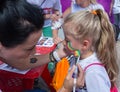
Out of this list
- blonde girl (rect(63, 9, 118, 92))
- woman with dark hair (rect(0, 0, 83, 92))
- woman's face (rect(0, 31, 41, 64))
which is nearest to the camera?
woman with dark hair (rect(0, 0, 83, 92))

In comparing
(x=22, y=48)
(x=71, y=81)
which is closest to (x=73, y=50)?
(x=71, y=81)

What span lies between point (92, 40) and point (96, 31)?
55 mm

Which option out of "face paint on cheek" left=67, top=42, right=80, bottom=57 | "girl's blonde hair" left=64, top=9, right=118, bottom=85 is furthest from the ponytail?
"face paint on cheek" left=67, top=42, right=80, bottom=57

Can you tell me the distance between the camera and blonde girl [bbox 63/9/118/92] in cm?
146

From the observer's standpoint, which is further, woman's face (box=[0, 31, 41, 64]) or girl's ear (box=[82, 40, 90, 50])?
girl's ear (box=[82, 40, 90, 50])

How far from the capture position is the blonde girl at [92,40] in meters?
1.46

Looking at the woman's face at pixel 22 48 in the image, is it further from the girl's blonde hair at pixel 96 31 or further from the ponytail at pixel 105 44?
the ponytail at pixel 105 44

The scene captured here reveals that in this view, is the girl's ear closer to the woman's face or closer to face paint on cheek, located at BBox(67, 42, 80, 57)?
face paint on cheek, located at BBox(67, 42, 80, 57)

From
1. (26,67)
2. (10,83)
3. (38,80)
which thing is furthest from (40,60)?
(38,80)

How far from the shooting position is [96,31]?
4.81 ft

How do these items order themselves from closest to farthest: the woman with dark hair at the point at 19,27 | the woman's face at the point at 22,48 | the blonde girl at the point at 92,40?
the woman with dark hair at the point at 19,27, the woman's face at the point at 22,48, the blonde girl at the point at 92,40

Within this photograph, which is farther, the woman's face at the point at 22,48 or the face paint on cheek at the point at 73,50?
the face paint on cheek at the point at 73,50

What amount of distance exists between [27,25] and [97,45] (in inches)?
17.0

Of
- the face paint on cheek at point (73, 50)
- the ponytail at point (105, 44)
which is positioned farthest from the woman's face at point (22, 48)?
the ponytail at point (105, 44)
